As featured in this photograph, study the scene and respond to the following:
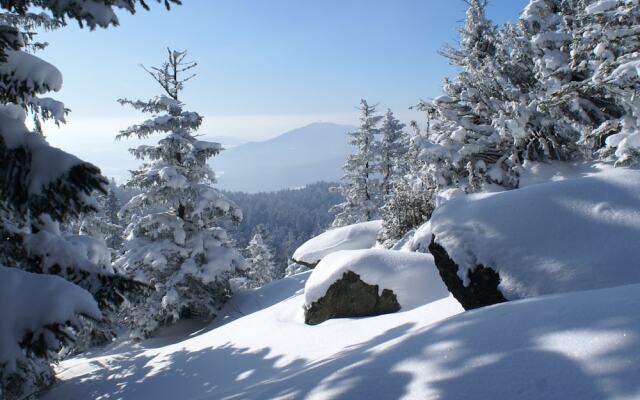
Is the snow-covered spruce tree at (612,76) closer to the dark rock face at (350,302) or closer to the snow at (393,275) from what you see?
the snow at (393,275)

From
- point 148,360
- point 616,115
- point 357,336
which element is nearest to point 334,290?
point 357,336

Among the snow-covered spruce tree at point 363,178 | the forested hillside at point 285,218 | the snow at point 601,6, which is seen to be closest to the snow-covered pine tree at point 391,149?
the snow-covered spruce tree at point 363,178

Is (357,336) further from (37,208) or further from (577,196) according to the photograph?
(37,208)

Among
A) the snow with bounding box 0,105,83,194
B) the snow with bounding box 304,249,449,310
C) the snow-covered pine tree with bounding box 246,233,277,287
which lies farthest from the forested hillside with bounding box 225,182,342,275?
the snow with bounding box 0,105,83,194

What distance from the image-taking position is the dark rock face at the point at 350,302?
7.25 m

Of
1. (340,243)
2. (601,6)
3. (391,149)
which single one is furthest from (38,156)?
(391,149)

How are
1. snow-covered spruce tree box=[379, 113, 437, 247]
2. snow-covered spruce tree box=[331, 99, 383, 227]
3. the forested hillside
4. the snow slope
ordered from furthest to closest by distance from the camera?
the forested hillside, snow-covered spruce tree box=[331, 99, 383, 227], snow-covered spruce tree box=[379, 113, 437, 247], the snow slope

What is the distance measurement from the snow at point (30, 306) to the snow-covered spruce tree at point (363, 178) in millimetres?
24483

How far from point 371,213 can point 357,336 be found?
21.0m

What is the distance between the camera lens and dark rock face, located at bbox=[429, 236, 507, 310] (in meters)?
4.22

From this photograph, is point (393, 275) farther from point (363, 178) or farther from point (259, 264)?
point (259, 264)

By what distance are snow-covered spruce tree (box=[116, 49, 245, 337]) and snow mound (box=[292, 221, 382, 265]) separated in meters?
2.40

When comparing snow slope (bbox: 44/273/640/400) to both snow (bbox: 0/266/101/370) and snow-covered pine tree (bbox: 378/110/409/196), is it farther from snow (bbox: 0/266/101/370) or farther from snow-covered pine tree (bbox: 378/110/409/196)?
snow-covered pine tree (bbox: 378/110/409/196)

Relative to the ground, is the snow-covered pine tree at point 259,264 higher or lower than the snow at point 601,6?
lower
